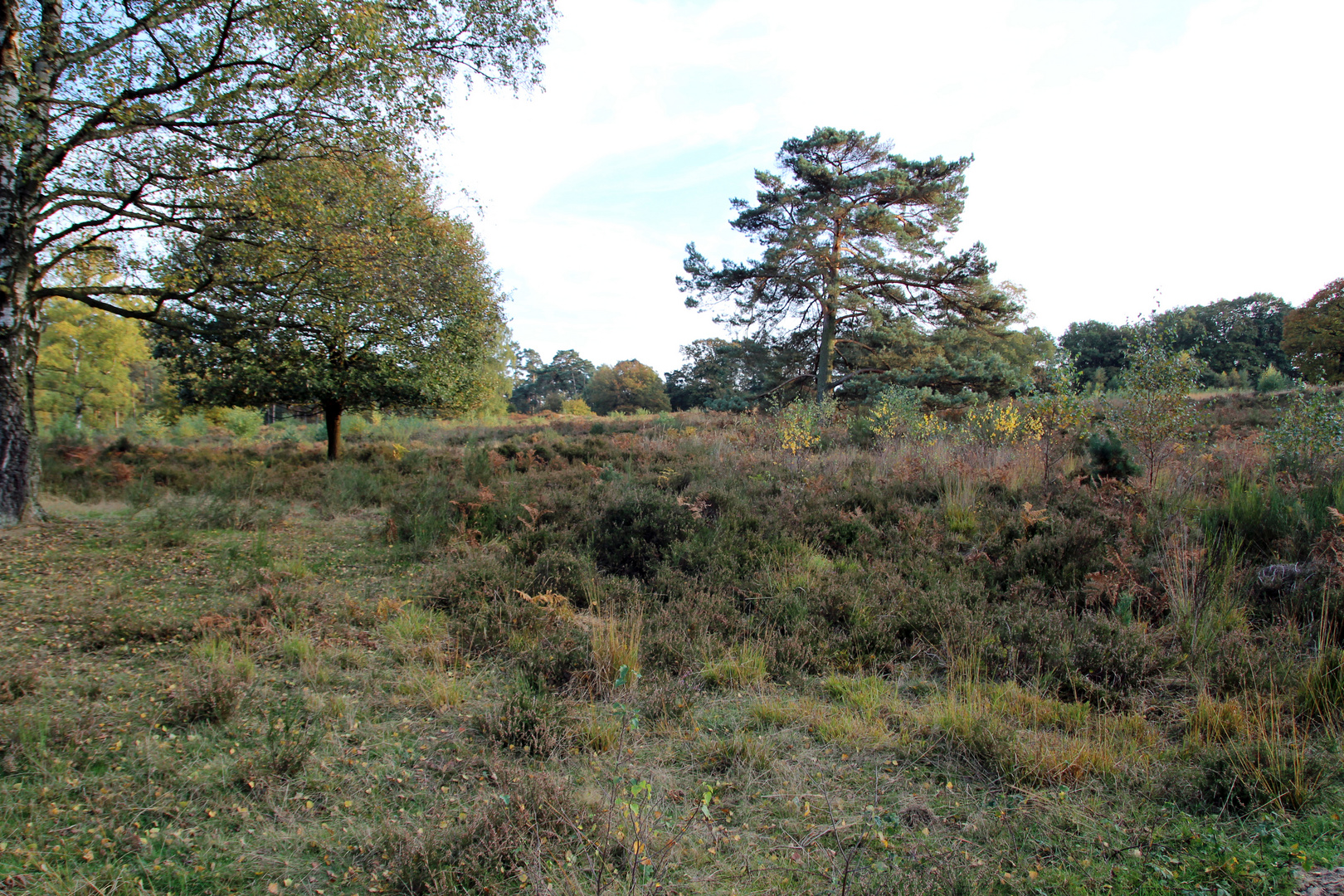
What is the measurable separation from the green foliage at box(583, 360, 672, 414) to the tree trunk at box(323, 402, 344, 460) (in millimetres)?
37961

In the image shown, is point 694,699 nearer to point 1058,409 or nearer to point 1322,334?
point 1058,409

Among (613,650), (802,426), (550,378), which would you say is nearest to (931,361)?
(802,426)

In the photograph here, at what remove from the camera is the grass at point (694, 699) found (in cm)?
256

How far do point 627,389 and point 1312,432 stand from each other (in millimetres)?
51497

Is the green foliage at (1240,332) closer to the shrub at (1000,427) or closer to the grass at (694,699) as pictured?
the shrub at (1000,427)

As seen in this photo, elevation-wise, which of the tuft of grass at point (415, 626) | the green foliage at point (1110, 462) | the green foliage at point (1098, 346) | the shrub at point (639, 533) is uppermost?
the green foliage at point (1098, 346)

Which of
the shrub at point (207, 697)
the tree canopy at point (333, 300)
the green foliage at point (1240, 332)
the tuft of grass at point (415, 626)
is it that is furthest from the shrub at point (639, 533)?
the green foliage at point (1240, 332)

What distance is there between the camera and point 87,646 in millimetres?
4605

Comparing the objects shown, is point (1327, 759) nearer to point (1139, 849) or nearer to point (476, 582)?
point (1139, 849)

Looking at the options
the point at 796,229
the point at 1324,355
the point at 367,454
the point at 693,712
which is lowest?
the point at 693,712

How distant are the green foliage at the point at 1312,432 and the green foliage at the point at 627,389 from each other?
46.7 metres

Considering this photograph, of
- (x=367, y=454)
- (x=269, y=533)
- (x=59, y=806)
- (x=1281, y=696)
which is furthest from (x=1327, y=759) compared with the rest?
(x=367, y=454)

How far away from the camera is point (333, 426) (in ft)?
51.4

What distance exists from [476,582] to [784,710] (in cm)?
349
